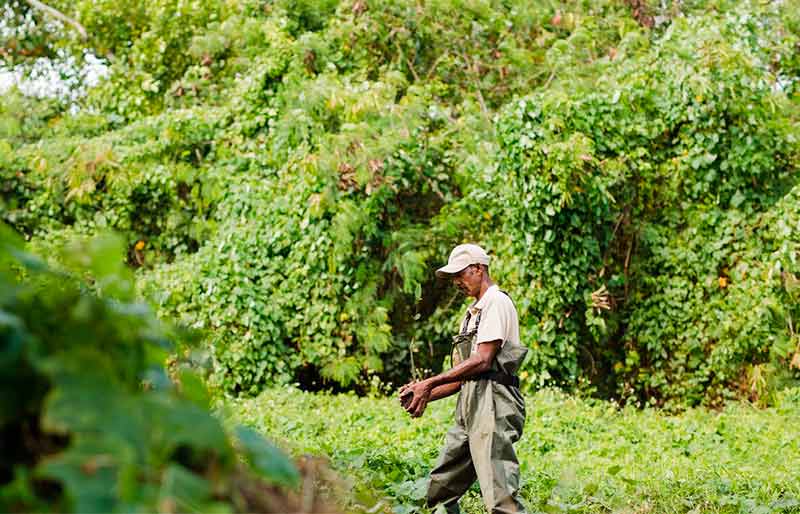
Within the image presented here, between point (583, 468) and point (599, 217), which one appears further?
point (599, 217)

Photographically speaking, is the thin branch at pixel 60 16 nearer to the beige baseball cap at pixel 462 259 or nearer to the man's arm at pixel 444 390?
the beige baseball cap at pixel 462 259


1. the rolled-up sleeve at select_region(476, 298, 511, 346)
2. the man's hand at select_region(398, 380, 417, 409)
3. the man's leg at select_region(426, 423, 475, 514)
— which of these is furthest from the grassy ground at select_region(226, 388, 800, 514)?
the rolled-up sleeve at select_region(476, 298, 511, 346)

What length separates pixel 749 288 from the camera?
10.8 m

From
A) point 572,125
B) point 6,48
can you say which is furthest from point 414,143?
point 6,48

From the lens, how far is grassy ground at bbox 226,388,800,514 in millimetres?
6031

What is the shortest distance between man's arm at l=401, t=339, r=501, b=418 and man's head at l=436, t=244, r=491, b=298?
0.38 m

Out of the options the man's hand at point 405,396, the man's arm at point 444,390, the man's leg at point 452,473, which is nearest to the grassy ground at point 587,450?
the man's leg at point 452,473

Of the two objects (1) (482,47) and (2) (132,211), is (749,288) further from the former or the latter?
(2) (132,211)

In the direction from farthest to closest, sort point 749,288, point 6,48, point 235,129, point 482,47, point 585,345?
1. point 6,48
2. point 482,47
3. point 235,129
4. point 585,345
5. point 749,288

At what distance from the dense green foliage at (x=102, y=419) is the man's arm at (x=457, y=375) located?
3.54 m

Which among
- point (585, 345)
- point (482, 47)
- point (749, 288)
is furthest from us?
point (482, 47)

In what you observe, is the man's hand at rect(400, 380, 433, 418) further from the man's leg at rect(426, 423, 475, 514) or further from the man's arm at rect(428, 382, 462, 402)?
the man's leg at rect(426, 423, 475, 514)

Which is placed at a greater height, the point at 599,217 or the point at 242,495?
the point at 242,495

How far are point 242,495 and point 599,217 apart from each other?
9844mm
